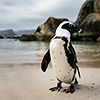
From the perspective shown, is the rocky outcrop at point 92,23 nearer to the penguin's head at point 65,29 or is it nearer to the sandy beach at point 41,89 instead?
the sandy beach at point 41,89

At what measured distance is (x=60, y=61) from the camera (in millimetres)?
2377

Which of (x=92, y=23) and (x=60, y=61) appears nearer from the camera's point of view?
(x=60, y=61)

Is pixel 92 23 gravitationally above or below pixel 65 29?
above

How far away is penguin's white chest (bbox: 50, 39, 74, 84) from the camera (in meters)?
2.32

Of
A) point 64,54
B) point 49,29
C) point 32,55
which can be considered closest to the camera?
point 64,54

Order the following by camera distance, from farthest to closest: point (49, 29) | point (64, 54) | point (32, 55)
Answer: point (49, 29) < point (32, 55) < point (64, 54)

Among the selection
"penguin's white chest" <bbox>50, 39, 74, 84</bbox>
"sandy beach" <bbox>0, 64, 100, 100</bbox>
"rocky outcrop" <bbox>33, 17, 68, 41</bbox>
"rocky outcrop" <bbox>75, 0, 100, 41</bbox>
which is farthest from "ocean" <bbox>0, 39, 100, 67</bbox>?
"rocky outcrop" <bbox>33, 17, 68, 41</bbox>

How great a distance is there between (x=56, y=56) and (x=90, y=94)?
0.79m

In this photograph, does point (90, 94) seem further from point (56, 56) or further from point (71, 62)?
point (56, 56)

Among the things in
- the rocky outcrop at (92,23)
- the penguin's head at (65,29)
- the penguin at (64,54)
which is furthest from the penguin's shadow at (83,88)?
the rocky outcrop at (92,23)

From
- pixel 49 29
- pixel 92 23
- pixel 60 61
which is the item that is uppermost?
pixel 92 23

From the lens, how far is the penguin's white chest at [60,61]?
91.2 inches

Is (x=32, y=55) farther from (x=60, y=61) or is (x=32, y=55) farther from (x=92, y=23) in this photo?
(x=92, y=23)

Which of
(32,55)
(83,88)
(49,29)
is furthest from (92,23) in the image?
(83,88)
